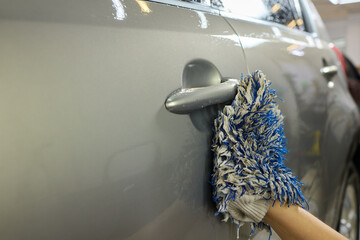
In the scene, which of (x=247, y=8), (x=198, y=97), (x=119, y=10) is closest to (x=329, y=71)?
(x=247, y=8)

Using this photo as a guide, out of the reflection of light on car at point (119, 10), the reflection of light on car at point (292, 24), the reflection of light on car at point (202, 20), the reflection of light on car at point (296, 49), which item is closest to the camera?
the reflection of light on car at point (119, 10)

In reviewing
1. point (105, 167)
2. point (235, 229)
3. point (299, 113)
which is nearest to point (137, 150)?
point (105, 167)

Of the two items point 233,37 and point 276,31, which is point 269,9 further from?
point 233,37

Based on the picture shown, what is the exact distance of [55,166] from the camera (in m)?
0.46

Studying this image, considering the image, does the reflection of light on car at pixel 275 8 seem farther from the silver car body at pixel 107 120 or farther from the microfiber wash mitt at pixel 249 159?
the microfiber wash mitt at pixel 249 159

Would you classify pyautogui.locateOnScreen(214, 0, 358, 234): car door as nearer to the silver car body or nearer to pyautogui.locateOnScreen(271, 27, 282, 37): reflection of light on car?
pyautogui.locateOnScreen(271, 27, 282, 37): reflection of light on car

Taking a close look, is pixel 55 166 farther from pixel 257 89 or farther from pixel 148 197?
pixel 257 89

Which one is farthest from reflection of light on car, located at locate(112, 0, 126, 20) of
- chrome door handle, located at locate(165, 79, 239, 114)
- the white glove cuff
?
the white glove cuff

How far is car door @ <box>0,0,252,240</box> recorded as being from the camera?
0.45m

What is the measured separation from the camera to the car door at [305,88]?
93cm

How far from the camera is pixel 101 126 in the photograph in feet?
1.68

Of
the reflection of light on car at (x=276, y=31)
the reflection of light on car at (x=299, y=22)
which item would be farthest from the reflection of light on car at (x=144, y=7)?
the reflection of light on car at (x=299, y=22)

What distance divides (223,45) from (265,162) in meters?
0.27

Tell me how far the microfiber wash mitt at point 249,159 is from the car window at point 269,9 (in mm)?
315
